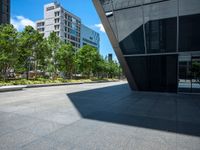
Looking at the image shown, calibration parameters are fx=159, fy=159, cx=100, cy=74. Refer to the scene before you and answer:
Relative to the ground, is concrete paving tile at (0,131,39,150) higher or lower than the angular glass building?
lower

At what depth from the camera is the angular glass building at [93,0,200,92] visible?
12.3m

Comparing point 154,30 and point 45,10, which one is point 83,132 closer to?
point 154,30

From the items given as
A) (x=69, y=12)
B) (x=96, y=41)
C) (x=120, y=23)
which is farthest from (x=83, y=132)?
(x=96, y=41)

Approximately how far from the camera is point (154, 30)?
1320 centimetres

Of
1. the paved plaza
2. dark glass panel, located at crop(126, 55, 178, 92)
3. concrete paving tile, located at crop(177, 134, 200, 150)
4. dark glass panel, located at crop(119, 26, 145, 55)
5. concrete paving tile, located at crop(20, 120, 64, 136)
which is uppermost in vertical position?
dark glass panel, located at crop(119, 26, 145, 55)

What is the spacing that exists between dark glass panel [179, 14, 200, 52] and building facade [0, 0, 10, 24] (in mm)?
83806

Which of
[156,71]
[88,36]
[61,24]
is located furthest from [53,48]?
[88,36]

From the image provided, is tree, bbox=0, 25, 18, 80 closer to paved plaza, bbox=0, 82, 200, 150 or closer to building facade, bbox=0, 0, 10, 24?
paved plaza, bbox=0, 82, 200, 150

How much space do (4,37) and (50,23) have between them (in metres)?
64.5

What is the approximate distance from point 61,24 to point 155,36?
73.7m

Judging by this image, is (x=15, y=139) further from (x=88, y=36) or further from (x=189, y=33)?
(x=88, y=36)

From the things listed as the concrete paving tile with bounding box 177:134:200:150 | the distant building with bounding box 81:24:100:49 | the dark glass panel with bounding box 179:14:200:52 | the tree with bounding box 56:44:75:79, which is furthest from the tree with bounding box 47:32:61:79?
the distant building with bounding box 81:24:100:49

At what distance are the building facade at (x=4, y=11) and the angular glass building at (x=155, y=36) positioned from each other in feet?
261

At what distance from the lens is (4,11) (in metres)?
76.3
